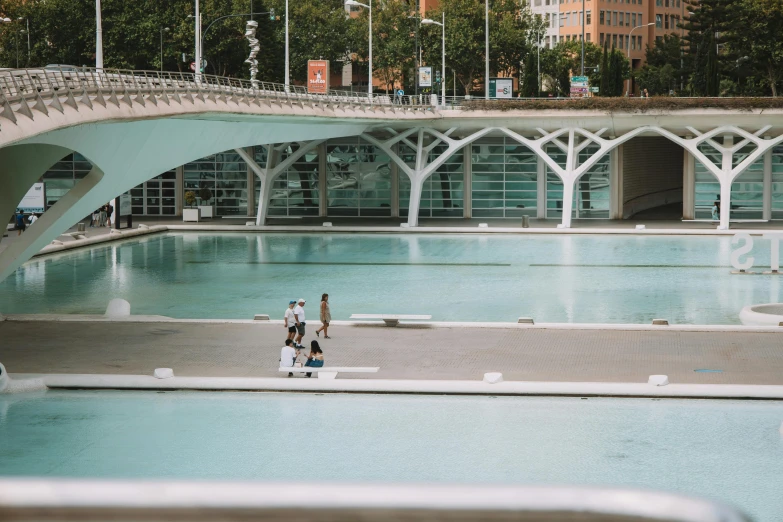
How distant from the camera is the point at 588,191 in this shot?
2410 inches

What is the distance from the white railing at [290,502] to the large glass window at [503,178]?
195 ft

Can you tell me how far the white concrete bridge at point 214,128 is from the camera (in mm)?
23875

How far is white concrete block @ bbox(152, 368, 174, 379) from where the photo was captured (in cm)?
1969

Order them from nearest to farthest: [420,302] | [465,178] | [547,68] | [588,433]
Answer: [588,433]
[420,302]
[465,178]
[547,68]

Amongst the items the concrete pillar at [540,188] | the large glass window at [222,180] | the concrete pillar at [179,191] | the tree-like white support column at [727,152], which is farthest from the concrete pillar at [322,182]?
the tree-like white support column at [727,152]

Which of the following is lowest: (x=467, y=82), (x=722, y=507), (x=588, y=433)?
(x=588, y=433)

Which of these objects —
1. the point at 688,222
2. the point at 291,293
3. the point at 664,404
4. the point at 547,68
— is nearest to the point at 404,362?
the point at 664,404

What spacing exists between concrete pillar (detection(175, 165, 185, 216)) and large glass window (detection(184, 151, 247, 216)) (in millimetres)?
244

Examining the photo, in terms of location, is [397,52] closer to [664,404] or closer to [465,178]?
[465,178]

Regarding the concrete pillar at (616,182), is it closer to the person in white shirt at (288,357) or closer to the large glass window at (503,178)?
the large glass window at (503,178)

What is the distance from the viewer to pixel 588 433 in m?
16.5

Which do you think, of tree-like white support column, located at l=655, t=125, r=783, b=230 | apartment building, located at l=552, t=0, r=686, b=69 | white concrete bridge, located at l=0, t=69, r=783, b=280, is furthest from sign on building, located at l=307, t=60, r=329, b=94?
apartment building, located at l=552, t=0, r=686, b=69

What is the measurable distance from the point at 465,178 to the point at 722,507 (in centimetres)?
5999

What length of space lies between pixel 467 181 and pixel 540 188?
4.13 m
